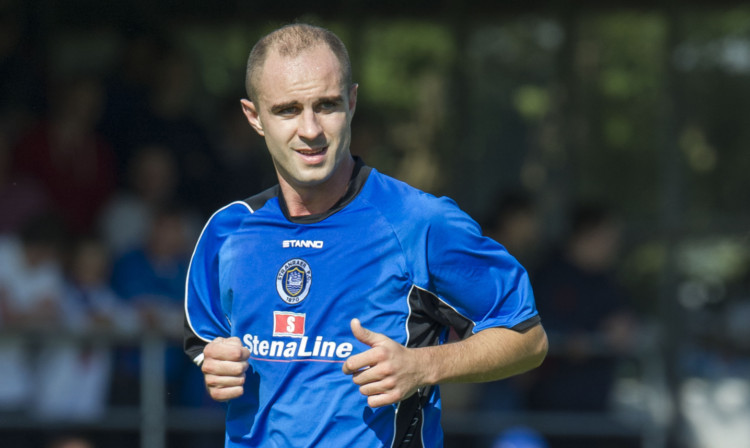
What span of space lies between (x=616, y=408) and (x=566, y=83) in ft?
9.66

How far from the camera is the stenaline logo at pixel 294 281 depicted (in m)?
2.79

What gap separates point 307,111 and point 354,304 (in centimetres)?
50

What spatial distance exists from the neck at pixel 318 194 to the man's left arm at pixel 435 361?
0.45 m

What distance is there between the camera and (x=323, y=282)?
2.79m

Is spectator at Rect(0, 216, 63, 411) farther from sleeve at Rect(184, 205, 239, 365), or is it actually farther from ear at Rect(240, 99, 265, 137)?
ear at Rect(240, 99, 265, 137)

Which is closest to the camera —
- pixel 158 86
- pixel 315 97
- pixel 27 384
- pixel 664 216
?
pixel 315 97

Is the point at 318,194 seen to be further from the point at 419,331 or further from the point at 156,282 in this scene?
the point at 156,282

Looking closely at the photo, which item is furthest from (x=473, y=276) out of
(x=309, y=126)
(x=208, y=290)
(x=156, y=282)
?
(x=156, y=282)

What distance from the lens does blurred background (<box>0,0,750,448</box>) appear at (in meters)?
6.27

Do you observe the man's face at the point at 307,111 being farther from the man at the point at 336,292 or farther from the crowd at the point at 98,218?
the crowd at the point at 98,218

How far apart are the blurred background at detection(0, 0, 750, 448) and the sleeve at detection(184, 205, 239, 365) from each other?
329cm

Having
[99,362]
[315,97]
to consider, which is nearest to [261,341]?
[315,97]

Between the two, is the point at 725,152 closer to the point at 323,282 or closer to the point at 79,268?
the point at 79,268

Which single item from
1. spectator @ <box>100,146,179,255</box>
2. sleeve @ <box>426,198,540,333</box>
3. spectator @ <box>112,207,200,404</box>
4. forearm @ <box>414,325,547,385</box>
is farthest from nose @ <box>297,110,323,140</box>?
spectator @ <box>100,146,179,255</box>
